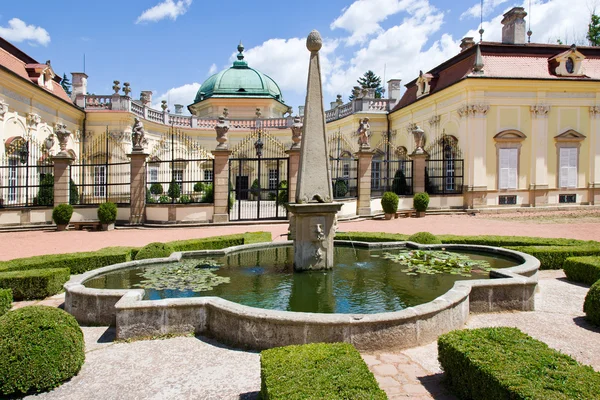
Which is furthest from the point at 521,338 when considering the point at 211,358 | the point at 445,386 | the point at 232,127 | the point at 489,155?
the point at 232,127

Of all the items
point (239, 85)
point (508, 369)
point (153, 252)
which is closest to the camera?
point (508, 369)

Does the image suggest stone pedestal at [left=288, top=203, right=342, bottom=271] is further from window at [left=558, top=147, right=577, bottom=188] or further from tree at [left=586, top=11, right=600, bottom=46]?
tree at [left=586, top=11, right=600, bottom=46]

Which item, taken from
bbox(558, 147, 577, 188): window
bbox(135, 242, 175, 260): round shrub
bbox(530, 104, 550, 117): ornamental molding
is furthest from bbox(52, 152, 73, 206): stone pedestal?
bbox(558, 147, 577, 188): window

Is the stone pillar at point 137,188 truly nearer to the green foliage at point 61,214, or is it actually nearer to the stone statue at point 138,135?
the stone statue at point 138,135

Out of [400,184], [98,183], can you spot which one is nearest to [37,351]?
[98,183]

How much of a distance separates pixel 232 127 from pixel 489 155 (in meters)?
21.1

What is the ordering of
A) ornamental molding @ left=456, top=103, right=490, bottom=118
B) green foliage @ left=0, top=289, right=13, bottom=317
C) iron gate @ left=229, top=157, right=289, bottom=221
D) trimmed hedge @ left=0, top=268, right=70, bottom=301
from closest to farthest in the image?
green foliage @ left=0, top=289, right=13, bottom=317, trimmed hedge @ left=0, top=268, right=70, bottom=301, iron gate @ left=229, top=157, right=289, bottom=221, ornamental molding @ left=456, top=103, right=490, bottom=118

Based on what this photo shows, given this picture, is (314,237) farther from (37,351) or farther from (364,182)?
(364,182)

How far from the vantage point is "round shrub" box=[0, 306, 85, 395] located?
12.8 ft

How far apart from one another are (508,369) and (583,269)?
607 cm

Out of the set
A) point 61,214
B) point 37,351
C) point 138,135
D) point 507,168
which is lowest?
point 37,351

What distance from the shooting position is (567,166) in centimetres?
2370

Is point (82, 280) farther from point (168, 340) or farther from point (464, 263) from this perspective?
point (464, 263)

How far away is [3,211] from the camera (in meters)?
17.7
